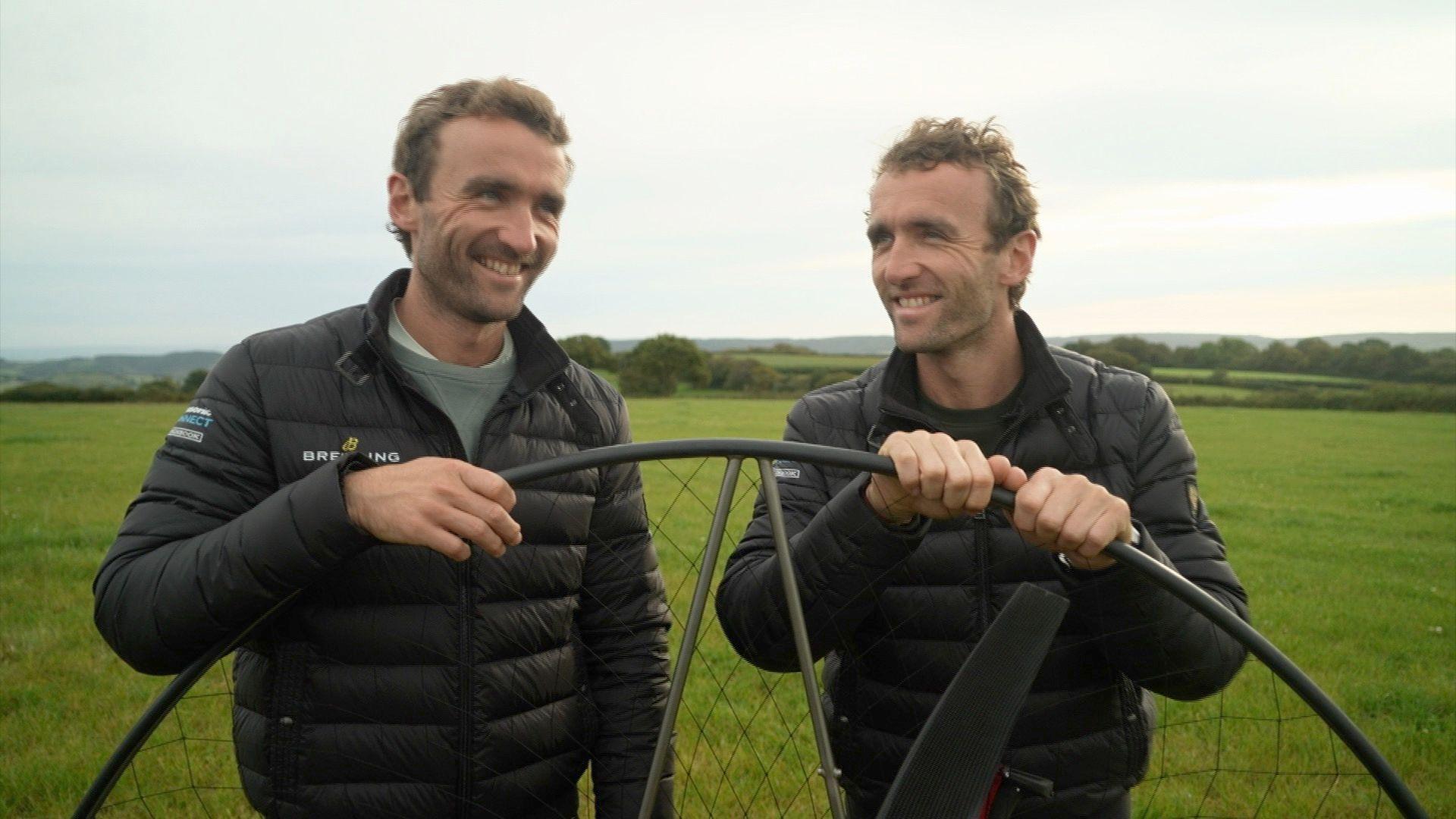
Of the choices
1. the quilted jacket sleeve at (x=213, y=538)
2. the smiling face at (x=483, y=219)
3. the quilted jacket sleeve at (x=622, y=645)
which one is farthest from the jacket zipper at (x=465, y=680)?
the smiling face at (x=483, y=219)

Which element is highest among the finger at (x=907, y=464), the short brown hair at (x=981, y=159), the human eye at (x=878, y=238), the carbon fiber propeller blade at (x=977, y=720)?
the short brown hair at (x=981, y=159)

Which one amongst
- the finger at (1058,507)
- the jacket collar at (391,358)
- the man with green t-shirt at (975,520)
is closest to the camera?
the finger at (1058,507)

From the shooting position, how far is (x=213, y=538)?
236cm

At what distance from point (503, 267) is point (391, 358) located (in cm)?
45

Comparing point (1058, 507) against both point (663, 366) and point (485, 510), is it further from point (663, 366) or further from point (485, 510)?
point (663, 366)

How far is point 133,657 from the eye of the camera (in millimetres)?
2459

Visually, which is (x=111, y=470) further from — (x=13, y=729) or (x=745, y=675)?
(x=745, y=675)

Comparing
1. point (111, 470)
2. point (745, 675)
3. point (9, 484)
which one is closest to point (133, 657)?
point (745, 675)

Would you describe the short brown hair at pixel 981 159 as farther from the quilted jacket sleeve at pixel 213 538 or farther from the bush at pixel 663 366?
the bush at pixel 663 366

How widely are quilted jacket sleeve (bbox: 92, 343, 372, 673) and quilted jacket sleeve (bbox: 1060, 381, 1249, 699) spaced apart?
6.31ft

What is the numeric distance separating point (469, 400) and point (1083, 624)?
204 centimetres

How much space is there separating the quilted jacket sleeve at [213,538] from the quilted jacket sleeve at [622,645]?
0.99 metres

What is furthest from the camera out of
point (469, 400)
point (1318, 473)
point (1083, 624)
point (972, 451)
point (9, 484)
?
point (1318, 473)

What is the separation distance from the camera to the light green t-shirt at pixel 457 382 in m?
3.03
